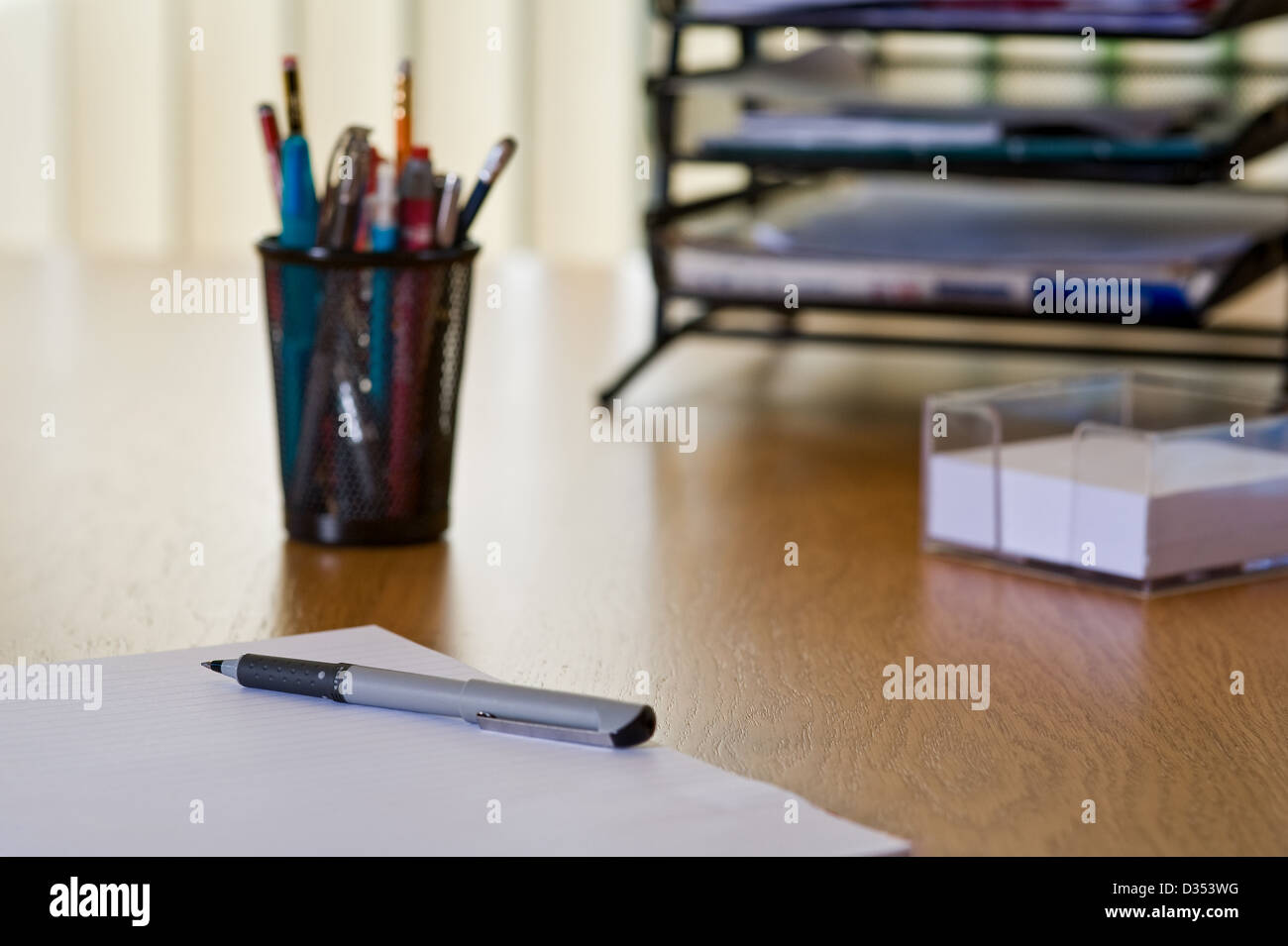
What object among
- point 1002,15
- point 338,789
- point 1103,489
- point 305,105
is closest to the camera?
point 338,789

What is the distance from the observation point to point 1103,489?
82 centimetres

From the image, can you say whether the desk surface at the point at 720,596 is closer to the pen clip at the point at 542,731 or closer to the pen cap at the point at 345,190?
the pen clip at the point at 542,731

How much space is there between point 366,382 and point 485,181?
0.11m

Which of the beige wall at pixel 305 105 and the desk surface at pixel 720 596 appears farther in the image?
the beige wall at pixel 305 105

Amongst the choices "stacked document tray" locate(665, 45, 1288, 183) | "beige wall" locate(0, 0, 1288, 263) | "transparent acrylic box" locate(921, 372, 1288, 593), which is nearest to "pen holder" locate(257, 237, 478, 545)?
"transparent acrylic box" locate(921, 372, 1288, 593)

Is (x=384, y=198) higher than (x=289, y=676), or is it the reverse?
(x=384, y=198)

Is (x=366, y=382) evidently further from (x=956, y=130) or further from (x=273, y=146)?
(x=956, y=130)

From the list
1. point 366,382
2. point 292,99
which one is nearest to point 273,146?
point 292,99

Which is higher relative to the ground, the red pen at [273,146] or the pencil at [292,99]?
the pencil at [292,99]

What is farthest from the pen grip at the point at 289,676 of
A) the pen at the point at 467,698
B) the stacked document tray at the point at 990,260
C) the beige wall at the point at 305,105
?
the beige wall at the point at 305,105

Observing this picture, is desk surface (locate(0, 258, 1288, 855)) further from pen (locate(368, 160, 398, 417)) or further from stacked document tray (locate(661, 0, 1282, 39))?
stacked document tray (locate(661, 0, 1282, 39))

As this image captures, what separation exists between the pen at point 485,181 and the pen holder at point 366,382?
1cm

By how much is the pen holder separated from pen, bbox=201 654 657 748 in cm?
27

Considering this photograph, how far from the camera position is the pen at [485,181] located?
2.88 ft
